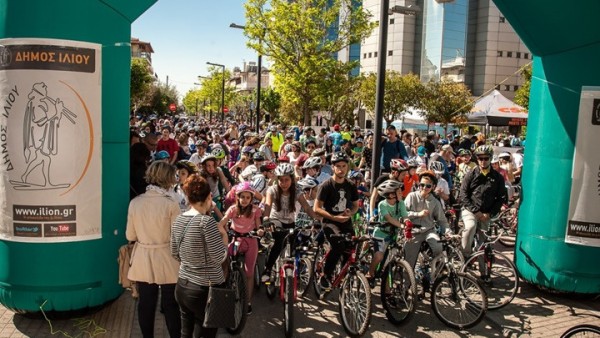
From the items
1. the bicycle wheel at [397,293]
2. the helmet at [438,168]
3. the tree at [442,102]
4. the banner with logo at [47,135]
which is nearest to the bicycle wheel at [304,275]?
the bicycle wheel at [397,293]

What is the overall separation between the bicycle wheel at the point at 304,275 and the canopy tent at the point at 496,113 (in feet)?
59.2

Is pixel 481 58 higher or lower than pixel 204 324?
higher

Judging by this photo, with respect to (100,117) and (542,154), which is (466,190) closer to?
(542,154)

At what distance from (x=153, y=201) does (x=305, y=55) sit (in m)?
19.1

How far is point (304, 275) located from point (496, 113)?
18659 mm

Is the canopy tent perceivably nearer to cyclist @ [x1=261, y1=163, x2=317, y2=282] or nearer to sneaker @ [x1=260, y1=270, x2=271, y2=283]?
cyclist @ [x1=261, y1=163, x2=317, y2=282]

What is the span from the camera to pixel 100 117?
5.46 meters

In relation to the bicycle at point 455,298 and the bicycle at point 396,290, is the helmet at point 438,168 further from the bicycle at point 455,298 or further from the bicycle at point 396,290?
the bicycle at point 396,290

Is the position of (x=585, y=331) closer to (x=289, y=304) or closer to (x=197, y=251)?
(x=289, y=304)

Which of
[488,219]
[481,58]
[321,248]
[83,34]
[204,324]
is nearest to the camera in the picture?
[204,324]

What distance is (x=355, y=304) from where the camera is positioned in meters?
5.52

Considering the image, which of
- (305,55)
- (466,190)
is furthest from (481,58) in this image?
(466,190)

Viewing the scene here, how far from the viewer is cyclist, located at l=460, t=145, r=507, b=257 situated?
7383 millimetres

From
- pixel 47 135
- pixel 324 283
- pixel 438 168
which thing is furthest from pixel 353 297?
pixel 438 168
